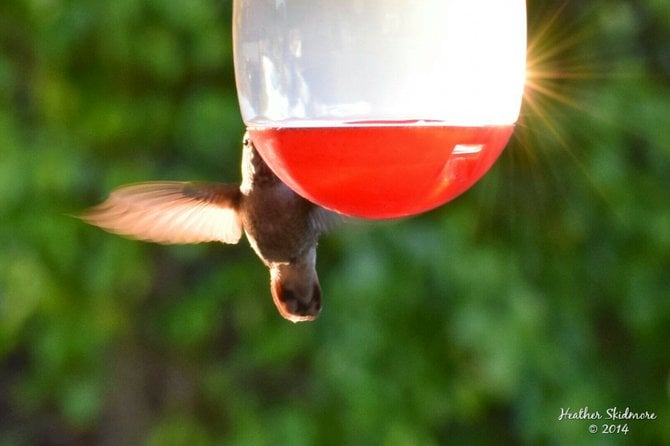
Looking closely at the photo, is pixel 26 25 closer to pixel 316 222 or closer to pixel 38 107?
pixel 38 107

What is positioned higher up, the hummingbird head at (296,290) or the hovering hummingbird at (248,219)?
the hovering hummingbird at (248,219)

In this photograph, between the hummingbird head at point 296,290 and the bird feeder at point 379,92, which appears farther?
the hummingbird head at point 296,290

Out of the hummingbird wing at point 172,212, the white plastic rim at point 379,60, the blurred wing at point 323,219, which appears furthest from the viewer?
the blurred wing at point 323,219

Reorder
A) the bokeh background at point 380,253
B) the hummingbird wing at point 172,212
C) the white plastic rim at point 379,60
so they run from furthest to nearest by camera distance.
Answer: the bokeh background at point 380,253, the hummingbird wing at point 172,212, the white plastic rim at point 379,60

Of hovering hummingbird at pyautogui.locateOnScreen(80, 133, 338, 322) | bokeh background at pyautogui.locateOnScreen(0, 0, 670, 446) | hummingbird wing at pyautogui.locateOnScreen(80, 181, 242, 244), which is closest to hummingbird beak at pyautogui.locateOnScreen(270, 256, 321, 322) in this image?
hovering hummingbird at pyautogui.locateOnScreen(80, 133, 338, 322)

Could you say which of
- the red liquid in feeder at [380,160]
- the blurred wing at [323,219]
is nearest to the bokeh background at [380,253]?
the blurred wing at [323,219]

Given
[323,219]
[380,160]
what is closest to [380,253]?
[323,219]

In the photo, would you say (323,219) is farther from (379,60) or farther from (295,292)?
(379,60)

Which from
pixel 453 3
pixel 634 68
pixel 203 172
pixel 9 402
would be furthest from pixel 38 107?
pixel 453 3

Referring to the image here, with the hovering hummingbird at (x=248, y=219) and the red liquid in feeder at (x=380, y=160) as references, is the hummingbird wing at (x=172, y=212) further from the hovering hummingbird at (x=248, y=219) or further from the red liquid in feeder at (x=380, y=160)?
the red liquid in feeder at (x=380, y=160)
